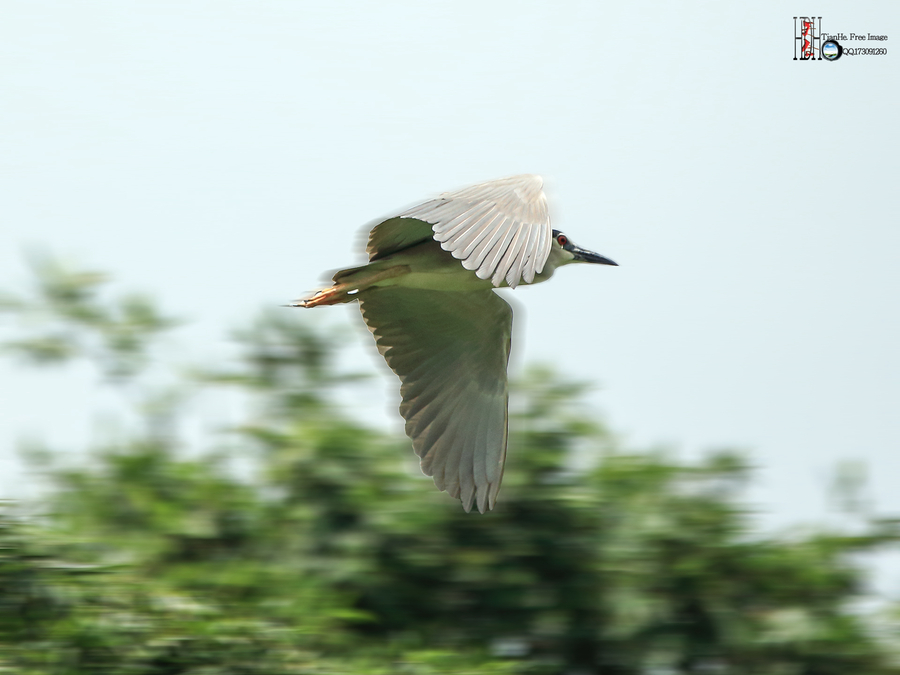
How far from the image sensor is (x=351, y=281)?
4266mm

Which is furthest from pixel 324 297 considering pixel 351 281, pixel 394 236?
pixel 394 236

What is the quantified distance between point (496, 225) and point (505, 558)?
1819mm

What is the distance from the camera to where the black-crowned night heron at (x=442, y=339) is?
4.25 metres

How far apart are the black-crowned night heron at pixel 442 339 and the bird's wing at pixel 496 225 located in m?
0.41

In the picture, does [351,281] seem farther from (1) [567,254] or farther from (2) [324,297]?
(1) [567,254]

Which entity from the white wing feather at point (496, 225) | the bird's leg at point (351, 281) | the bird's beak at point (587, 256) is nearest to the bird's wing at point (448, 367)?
the bird's leg at point (351, 281)

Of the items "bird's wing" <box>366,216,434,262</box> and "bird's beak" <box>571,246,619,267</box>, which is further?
"bird's beak" <box>571,246,619,267</box>

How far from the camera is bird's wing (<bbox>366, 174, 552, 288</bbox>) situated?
3.22m

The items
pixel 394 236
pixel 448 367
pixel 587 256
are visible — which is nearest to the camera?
pixel 394 236

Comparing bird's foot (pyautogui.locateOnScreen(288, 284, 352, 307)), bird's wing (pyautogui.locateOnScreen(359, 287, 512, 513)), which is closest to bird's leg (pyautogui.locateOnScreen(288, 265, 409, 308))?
bird's foot (pyautogui.locateOnScreen(288, 284, 352, 307))

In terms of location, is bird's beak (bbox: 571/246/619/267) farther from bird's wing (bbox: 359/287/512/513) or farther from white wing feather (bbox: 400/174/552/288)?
white wing feather (bbox: 400/174/552/288)

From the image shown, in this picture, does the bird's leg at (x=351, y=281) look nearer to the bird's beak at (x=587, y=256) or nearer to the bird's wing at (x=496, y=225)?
the bird's wing at (x=496, y=225)

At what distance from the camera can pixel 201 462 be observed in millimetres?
5109

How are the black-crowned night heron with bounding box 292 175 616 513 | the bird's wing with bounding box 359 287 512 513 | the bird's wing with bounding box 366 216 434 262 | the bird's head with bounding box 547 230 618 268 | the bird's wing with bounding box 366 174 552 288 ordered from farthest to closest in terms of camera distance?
the bird's head with bounding box 547 230 618 268, the bird's wing with bounding box 359 287 512 513, the black-crowned night heron with bounding box 292 175 616 513, the bird's wing with bounding box 366 216 434 262, the bird's wing with bounding box 366 174 552 288
